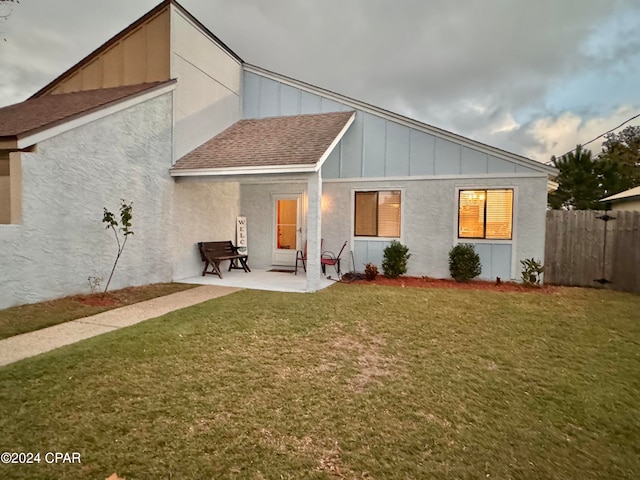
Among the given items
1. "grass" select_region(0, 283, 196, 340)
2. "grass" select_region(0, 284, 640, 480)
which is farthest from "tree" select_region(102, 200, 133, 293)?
"grass" select_region(0, 284, 640, 480)

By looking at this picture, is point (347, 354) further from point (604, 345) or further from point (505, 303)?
point (505, 303)

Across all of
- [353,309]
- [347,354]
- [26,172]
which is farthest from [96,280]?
[347,354]

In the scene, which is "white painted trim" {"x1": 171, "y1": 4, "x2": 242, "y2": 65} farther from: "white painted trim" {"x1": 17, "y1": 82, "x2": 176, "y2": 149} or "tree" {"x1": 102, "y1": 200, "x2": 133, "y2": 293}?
"tree" {"x1": 102, "y1": 200, "x2": 133, "y2": 293}

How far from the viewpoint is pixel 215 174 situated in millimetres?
8383

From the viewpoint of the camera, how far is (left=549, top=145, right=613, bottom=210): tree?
16.6 meters

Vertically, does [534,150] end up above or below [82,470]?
above

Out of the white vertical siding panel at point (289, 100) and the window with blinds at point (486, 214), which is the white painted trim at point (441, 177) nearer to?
the window with blinds at point (486, 214)

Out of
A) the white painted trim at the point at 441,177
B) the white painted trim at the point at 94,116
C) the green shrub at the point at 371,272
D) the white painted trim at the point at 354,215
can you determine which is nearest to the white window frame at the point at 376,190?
the white painted trim at the point at 354,215

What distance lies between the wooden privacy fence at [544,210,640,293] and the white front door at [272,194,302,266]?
703cm

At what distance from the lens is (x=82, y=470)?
2.11 meters

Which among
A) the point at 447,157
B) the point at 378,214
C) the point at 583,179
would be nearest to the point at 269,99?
the point at 378,214

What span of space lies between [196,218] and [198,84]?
3.74m

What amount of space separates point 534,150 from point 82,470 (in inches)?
1338

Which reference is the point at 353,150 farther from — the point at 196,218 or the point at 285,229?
the point at 196,218
